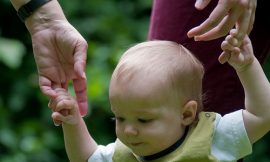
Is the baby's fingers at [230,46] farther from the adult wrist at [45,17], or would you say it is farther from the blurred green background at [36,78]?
the blurred green background at [36,78]

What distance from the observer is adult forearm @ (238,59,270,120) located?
6.66 ft

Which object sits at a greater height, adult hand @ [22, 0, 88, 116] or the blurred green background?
adult hand @ [22, 0, 88, 116]

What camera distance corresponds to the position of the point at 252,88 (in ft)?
6.68

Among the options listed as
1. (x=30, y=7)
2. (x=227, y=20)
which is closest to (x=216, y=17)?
(x=227, y=20)

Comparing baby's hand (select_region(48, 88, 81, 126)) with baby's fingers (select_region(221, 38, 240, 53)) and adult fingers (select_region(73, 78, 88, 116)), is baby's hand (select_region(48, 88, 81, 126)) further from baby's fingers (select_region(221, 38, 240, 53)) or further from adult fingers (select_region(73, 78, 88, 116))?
baby's fingers (select_region(221, 38, 240, 53))

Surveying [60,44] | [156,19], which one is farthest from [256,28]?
[60,44]

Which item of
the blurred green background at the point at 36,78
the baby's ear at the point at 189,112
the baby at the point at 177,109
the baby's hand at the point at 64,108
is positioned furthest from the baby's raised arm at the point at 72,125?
the blurred green background at the point at 36,78

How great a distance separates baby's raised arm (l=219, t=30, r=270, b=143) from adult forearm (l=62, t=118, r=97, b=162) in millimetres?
393

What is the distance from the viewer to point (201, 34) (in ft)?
6.61

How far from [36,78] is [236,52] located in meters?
2.26

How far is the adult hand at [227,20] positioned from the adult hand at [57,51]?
0.33 meters

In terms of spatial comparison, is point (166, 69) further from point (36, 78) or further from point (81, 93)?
point (36, 78)

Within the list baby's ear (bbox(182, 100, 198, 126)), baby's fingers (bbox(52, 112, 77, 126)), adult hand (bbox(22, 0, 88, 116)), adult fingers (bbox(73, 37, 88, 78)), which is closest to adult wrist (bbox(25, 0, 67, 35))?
adult hand (bbox(22, 0, 88, 116))

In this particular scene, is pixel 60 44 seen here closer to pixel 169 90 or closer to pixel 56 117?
pixel 56 117
